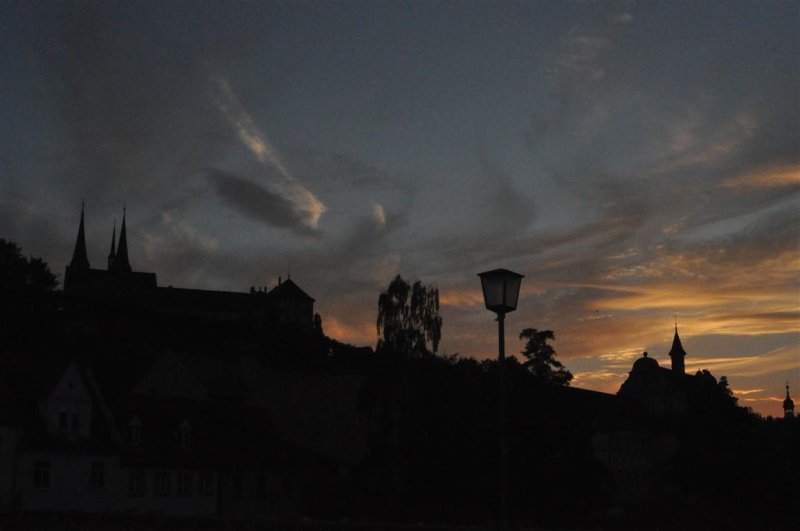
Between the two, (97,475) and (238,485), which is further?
(238,485)

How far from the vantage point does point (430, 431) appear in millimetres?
58250

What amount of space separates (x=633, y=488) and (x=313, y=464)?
219 ft

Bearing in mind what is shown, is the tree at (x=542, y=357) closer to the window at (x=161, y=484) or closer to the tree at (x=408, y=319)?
the tree at (x=408, y=319)

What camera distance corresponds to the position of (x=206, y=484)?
57906 millimetres

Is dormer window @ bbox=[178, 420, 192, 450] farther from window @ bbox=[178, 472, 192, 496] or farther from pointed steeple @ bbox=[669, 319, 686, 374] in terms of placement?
pointed steeple @ bbox=[669, 319, 686, 374]

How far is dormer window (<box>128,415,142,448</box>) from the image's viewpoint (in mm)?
55688

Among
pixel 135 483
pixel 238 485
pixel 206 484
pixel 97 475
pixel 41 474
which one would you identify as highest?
pixel 41 474

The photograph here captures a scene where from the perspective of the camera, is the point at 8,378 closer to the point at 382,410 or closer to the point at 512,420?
the point at 382,410

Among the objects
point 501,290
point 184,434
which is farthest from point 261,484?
point 501,290

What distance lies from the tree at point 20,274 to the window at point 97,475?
165 ft

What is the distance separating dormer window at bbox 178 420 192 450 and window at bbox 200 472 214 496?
2053mm

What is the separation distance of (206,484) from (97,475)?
681 cm

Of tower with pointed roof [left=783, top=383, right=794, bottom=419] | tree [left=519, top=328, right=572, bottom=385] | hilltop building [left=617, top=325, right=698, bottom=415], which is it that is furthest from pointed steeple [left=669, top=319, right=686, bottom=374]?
tree [left=519, top=328, right=572, bottom=385]

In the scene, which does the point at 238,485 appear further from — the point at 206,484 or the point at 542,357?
the point at 542,357
